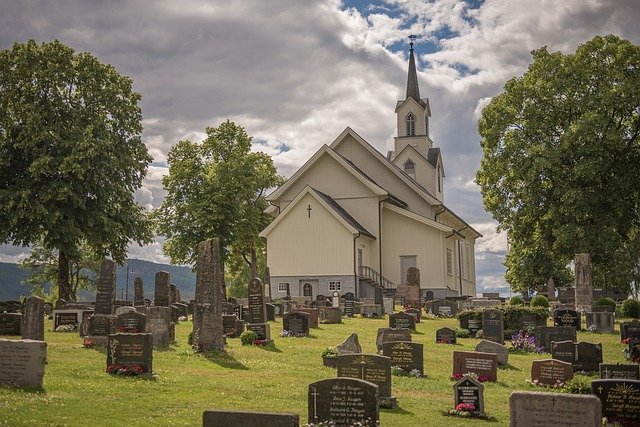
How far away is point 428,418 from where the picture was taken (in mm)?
12359

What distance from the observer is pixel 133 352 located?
15.4 metres

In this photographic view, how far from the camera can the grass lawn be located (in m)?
11.5

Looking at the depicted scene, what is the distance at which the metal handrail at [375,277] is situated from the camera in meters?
45.7

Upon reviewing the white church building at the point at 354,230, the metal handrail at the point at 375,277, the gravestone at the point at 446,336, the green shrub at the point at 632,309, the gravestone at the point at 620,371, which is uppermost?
the white church building at the point at 354,230

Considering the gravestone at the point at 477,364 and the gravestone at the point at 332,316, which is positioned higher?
the gravestone at the point at 332,316

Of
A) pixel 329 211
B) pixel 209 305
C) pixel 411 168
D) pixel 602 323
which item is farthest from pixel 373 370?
pixel 411 168

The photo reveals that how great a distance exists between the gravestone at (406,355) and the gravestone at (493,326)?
831cm

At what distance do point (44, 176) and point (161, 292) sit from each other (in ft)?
40.9

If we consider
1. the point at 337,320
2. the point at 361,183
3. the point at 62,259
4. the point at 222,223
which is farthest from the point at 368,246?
the point at 62,259

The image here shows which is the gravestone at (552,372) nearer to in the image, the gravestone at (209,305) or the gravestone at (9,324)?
the gravestone at (209,305)

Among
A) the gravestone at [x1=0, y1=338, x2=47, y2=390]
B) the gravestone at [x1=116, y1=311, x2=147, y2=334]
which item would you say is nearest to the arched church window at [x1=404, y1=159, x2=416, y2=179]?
the gravestone at [x1=116, y1=311, x2=147, y2=334]

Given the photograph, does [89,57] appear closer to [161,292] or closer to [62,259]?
[62,259]

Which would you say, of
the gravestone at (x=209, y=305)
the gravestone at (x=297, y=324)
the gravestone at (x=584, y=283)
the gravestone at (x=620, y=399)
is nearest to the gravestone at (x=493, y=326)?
the gravestone at (x=297, y=324)

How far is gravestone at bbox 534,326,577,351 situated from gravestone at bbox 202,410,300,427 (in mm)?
15644
